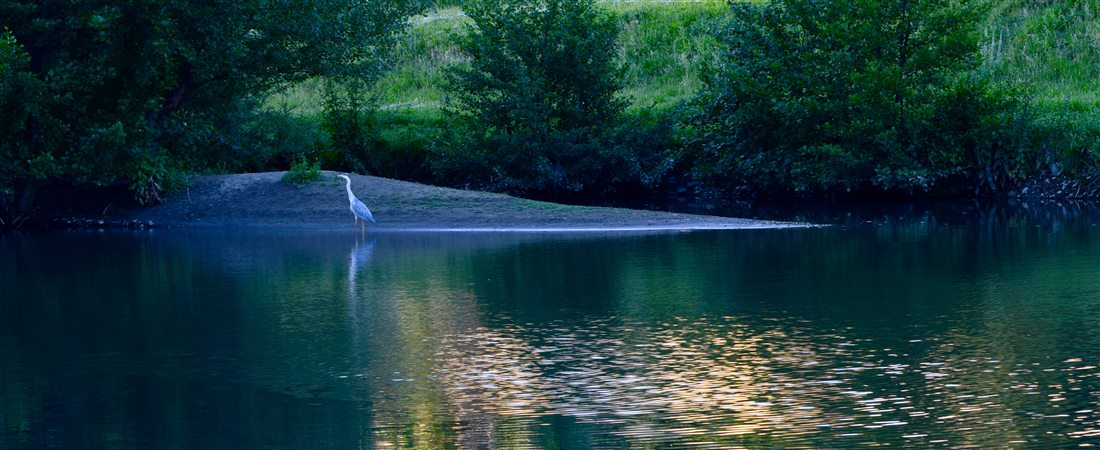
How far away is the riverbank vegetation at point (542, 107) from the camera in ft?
92.0

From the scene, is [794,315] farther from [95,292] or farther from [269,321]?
[95,292]

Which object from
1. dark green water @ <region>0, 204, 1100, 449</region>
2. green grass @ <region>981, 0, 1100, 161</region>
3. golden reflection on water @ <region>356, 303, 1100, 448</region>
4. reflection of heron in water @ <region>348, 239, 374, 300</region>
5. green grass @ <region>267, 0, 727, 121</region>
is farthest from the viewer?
green grass @ <region>267, 0, 727, 121</region>

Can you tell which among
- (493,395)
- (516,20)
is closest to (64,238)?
(516,20)

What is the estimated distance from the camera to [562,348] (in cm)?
1282

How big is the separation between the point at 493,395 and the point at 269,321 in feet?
15.7

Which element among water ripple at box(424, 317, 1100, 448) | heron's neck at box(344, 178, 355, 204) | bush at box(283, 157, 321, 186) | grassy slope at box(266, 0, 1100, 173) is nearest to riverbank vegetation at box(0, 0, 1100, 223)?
grassy slope at box(266, 0, 1100, 173)

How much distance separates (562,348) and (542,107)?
21.4 metres

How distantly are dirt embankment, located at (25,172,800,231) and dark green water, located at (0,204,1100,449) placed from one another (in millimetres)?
4881

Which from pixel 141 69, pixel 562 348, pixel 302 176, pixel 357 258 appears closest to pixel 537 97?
pixel 302 176

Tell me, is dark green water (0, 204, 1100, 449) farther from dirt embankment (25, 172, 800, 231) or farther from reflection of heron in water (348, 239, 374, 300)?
dirt embankment (25, 172, 800, 231)

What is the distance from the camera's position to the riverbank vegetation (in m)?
28.0

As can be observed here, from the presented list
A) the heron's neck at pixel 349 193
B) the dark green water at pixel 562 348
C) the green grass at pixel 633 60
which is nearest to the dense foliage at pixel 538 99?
the green grass at pixel 633 60

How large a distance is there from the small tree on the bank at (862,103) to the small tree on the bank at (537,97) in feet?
9.42

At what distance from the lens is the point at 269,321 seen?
14.8 meters
